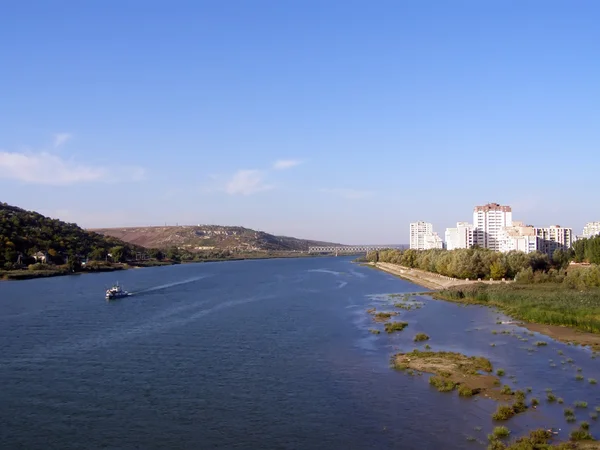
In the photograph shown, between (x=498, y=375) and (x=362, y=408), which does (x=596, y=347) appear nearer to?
(x=498, y=375)

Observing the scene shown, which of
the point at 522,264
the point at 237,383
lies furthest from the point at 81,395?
the point at 522,264

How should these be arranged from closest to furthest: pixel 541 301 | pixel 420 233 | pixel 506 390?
pixel 506 390, pixel 541 301, pixel 420 233

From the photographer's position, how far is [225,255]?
164125 millimetres

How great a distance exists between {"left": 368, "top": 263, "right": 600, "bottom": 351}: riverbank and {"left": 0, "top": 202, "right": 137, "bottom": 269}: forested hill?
59371 mm

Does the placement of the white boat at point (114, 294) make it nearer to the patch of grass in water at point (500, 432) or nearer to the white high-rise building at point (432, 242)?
the patch of grass in water at point (500, 432)

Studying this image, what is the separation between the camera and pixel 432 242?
13925cm

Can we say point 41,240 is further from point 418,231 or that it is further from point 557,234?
point 418,231

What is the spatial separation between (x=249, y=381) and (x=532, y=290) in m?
32.9

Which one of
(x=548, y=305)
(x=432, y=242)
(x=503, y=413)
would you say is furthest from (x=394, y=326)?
(x=432, y=242)

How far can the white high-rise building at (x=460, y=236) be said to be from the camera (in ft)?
367

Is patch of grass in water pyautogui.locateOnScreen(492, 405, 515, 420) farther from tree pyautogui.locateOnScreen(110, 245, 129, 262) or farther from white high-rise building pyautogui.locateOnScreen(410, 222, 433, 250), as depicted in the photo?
white high-rise building pyautogui.locateOnScreen(410, 222, 433, 250)

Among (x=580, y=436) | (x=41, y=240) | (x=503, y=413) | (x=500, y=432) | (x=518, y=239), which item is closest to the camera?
(x=580, y=436)

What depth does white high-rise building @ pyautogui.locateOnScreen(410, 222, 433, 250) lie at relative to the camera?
156250mm

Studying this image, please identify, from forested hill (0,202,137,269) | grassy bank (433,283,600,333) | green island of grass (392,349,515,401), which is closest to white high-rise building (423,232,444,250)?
forested hill (0,202,137,269)
